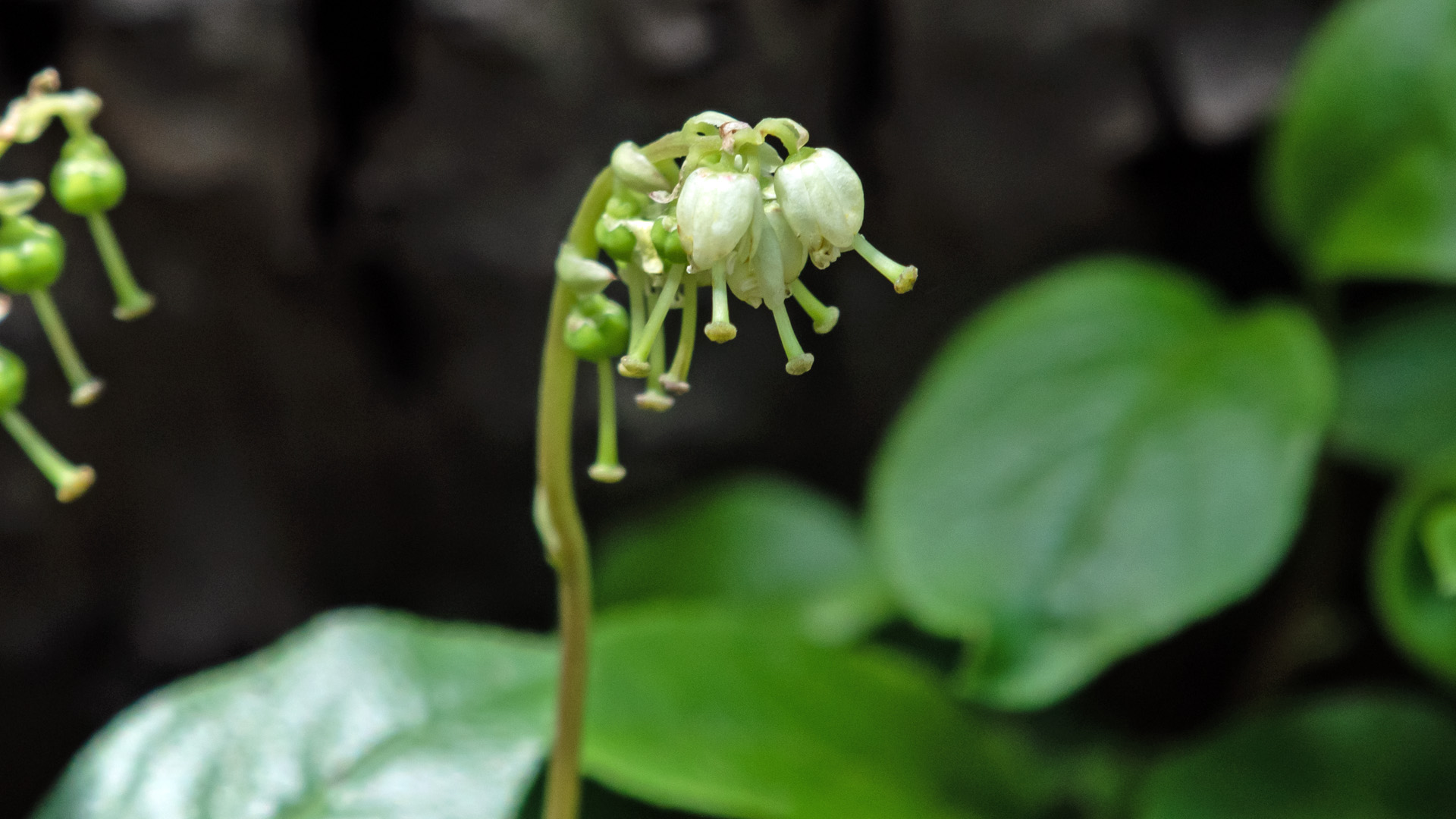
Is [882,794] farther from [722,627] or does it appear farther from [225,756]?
[225,756]

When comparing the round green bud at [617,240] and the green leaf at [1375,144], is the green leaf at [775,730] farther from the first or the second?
the green leaf at [1375,144]

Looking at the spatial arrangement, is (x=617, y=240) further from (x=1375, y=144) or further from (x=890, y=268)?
(x=1375, y=144)

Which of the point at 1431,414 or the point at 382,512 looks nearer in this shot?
the point at 1431,414

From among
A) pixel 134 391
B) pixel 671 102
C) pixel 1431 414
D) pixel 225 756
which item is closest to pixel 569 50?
pixel 671 102

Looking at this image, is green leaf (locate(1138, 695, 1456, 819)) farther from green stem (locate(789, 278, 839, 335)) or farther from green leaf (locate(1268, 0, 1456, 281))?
green stem (locate(789, 278, 839, 335))

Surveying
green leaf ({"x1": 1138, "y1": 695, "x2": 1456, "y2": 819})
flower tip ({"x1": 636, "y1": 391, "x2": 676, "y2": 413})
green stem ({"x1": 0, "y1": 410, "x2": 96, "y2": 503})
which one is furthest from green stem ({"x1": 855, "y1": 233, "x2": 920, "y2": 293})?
green leaf ({"x1": 1138, "y1": 695, "x2": 1456, "y2": 819})

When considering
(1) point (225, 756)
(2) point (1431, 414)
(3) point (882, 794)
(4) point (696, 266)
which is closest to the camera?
(4) point (696, 266)

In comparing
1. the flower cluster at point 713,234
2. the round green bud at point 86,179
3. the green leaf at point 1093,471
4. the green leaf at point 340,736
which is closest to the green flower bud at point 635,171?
the flower cluster at point 713,234
